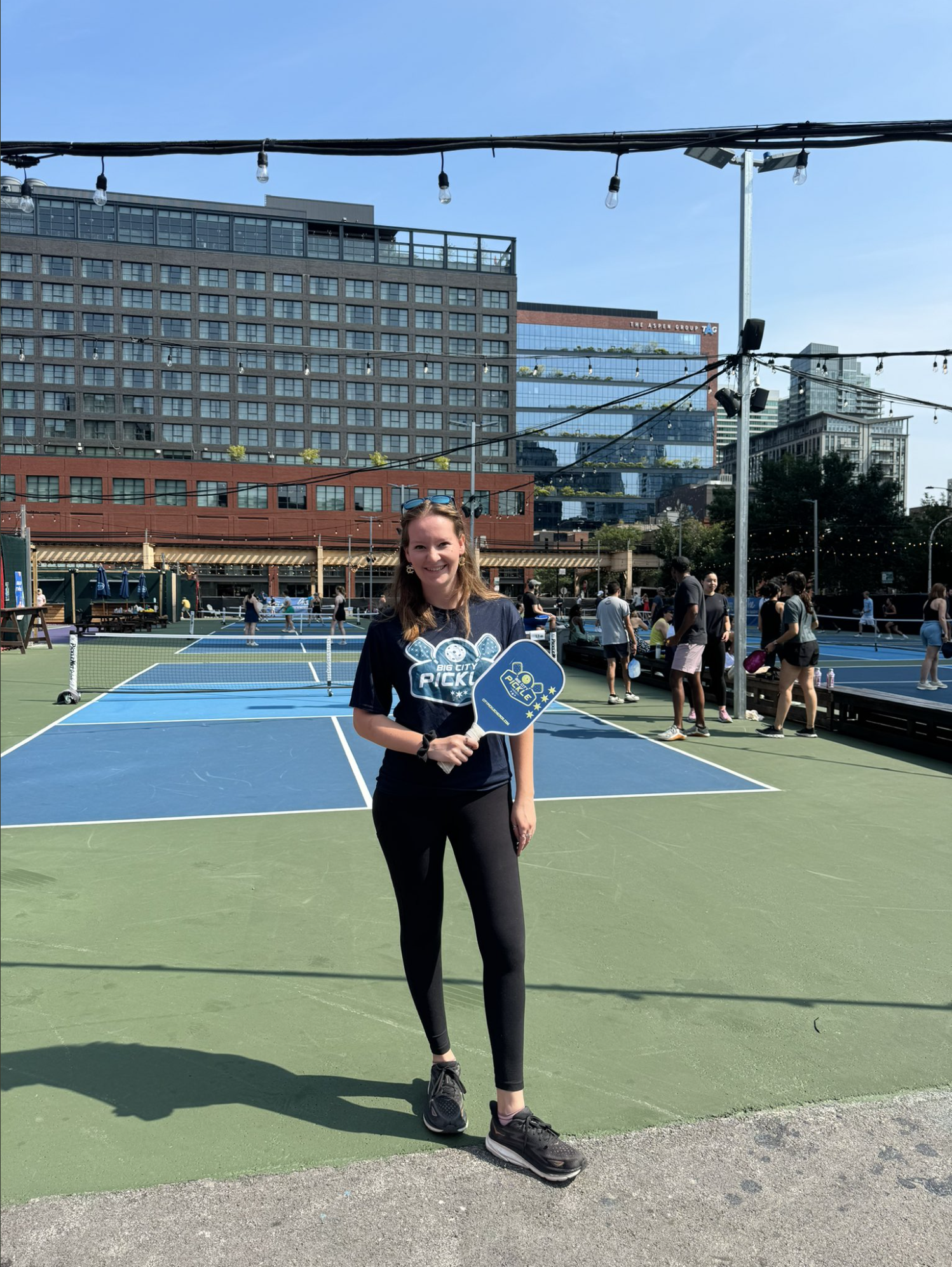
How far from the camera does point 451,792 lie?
2.72m

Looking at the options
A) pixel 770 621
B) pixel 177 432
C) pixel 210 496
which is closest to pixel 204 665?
pixel 770 621

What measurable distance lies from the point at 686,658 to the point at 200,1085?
827cm

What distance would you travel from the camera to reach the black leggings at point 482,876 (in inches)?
108

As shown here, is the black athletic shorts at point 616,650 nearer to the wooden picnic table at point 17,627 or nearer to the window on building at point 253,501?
the wooden picnic table at point 17,627

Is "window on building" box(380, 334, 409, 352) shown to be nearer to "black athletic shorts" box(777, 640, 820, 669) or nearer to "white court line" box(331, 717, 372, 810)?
"white court line" box(331, 717, 372, 810)

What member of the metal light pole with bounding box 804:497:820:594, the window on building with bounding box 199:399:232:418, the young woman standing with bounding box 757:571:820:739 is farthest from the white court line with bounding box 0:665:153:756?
the window on building with bounding box 199:399:232:418

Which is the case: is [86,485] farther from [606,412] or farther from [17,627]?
[606,412]

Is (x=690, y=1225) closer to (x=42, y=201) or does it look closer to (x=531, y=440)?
(x=42, y=201)

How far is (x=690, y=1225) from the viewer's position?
2449mm

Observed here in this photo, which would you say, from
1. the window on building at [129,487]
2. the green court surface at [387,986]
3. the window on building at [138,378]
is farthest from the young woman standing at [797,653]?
the window on building at [138,378]

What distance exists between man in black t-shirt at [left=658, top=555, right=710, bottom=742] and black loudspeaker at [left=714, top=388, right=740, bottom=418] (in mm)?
3101

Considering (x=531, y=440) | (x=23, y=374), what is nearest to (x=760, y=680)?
(x=23, y=374)

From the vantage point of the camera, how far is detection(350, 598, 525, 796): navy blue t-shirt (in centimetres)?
274

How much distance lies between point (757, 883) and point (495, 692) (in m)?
3.41
